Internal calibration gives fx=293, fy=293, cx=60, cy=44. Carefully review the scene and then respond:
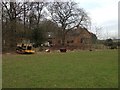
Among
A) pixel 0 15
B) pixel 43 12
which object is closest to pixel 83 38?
pixel 43 12

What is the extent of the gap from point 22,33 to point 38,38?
7.06 metres

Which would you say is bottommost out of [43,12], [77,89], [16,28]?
[77,89]

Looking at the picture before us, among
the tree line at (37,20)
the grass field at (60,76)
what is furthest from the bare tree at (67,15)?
the grass field at (60,76)

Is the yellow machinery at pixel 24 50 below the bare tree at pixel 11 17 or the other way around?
below

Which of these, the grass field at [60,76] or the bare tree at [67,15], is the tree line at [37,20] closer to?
the bare tree at [67,15]

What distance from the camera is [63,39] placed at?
77875 mm

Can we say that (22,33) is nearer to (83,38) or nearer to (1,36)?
(1,36)

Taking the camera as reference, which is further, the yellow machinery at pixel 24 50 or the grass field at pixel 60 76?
the yellow machinery at pixel 24 50

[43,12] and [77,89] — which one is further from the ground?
[43,12]

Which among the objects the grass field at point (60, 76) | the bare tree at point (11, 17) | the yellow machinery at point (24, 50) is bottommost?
the grass field at point (60, 76)

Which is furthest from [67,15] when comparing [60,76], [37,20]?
[60,76]

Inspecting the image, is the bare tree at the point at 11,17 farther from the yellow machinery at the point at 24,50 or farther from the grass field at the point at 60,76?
the grass field at the point at 60,76

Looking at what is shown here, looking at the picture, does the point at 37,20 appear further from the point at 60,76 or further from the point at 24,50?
the point at 60,76

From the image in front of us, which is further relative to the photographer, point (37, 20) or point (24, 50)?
point (37, 20)
